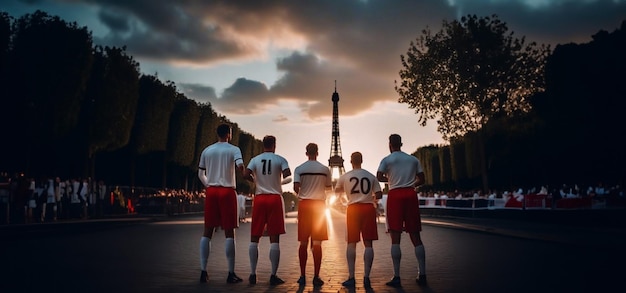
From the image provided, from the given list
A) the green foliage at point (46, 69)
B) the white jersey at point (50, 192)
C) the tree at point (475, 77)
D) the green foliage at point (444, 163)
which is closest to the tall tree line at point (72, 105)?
the green foliage at point (46, 69)

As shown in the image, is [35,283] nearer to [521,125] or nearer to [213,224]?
[213,224]

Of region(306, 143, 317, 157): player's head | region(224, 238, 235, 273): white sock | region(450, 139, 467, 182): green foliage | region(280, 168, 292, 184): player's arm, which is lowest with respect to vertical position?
region(224, 238, 235, 273): white sock

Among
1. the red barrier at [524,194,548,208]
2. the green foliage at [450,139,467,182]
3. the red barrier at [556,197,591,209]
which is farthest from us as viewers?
the green foliage at [450,139,467,182]

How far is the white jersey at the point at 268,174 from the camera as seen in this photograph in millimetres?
9633

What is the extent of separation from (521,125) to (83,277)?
36.2m

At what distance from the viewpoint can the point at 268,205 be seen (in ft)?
31.5

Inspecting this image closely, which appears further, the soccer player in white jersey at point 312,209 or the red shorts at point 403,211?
the red shorts at point 403,211

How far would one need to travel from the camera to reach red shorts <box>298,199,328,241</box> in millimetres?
9445

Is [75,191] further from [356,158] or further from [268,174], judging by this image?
[356,158]

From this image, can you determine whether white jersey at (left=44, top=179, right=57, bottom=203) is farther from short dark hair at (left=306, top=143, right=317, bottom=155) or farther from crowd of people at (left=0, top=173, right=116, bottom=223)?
short dark hair at (left=306, top=143, right=317, bottom=155)

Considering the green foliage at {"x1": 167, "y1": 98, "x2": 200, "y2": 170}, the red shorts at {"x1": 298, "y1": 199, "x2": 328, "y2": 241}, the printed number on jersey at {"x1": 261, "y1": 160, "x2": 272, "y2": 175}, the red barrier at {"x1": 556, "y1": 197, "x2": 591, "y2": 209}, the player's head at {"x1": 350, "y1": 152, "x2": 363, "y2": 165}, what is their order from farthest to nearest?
the green foliage at {"x1": 167, "y1": 98, "x2": 200, "y2": 170}
the red barrier at {"x1": 556, "y1": 197, "x2": 591, "y2": 209}
the player's head at {"x1": 350, "y1": 152, "x2": 363, "y2": 165}
the printed number on jersey at {"x1": 261, "y1": 160, "x2": 272, "y2": 175}
the red shorts at {"x1": 298, "y1": 199, "x2": 328, "y2": 241}

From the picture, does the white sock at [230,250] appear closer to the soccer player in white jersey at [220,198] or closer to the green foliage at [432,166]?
the soccer player in white jersey at [220,198]

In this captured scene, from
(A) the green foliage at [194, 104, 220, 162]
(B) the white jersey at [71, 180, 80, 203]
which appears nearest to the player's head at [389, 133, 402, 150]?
(B) the white jersey at [71, 180, 80, 203]

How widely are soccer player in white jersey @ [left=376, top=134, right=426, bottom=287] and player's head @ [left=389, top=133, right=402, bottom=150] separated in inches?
3.4
